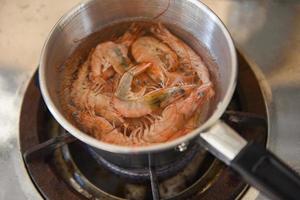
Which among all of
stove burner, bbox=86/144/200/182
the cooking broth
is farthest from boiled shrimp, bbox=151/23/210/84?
stove burner, bbox=86/144/200/182

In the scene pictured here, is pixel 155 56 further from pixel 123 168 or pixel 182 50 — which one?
pixel 123 168

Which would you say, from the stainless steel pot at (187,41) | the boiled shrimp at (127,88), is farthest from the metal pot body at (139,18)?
the boiled shrimp at (127,88)

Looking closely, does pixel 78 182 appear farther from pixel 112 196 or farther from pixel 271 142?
pixel 271 142

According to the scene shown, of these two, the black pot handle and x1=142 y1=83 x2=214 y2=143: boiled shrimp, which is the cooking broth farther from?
the black pot handle

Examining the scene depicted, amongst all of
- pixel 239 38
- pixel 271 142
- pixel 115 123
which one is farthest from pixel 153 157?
pixel 239 38

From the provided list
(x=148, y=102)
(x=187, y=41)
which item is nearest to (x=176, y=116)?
(x=148, y=102)

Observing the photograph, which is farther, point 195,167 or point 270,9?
point 270,9
